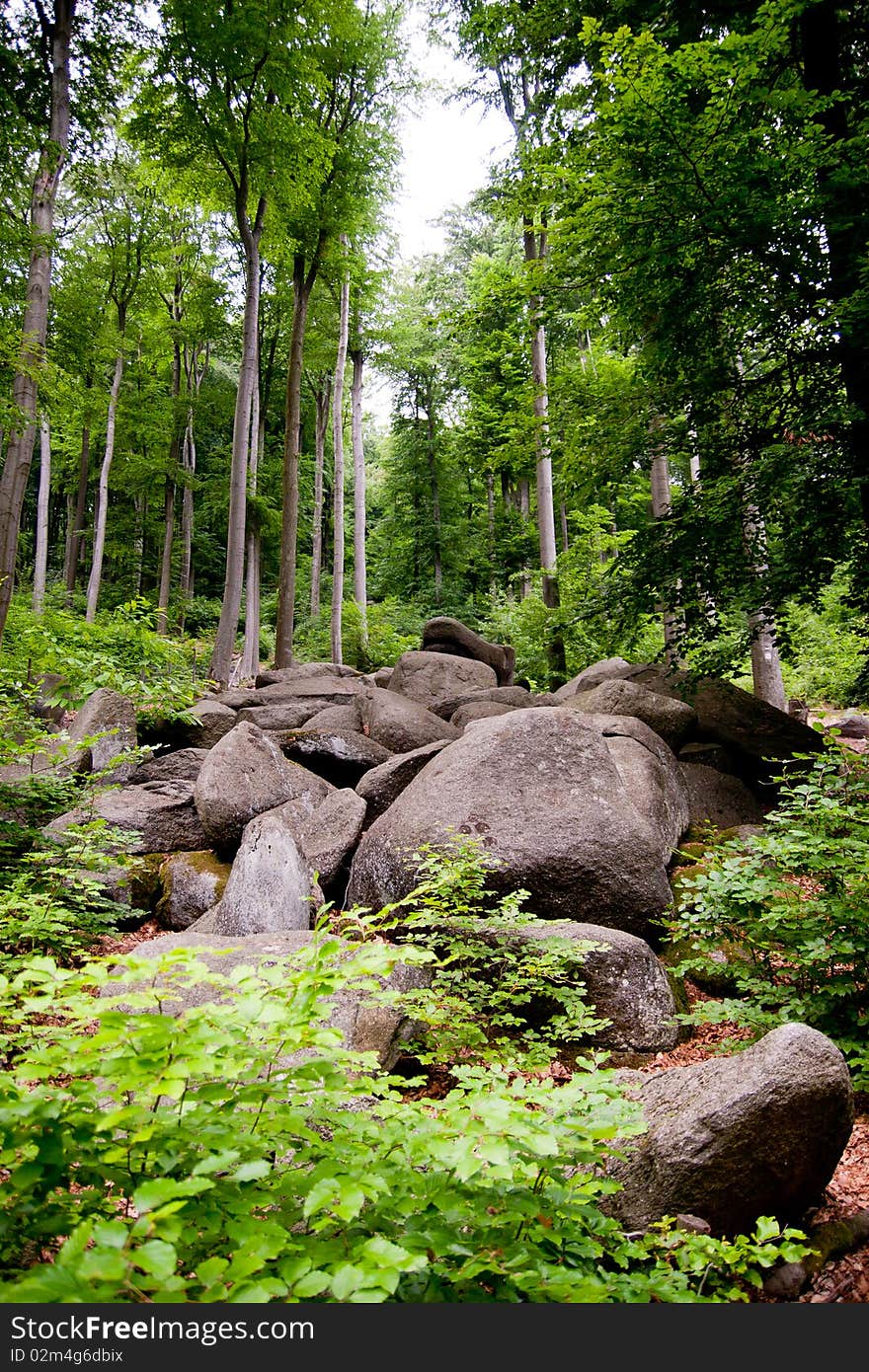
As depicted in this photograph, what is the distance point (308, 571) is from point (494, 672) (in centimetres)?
1921

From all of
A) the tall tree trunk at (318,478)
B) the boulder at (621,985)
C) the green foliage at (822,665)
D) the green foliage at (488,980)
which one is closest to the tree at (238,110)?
the green foliage at (488,980)

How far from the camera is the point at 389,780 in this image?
23.3 ft

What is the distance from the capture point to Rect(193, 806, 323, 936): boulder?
5.52 m

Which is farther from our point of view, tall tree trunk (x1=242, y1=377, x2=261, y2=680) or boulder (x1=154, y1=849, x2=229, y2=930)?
tall tree trunk (x1=242, y1=377, x2=261, y2=680)

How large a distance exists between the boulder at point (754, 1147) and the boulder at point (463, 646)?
12564 mm

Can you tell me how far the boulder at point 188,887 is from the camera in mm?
6086

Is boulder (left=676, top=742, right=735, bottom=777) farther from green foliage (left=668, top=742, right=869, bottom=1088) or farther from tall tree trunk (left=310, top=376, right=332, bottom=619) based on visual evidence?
tall tree trunk (left=310, top=376, right=332, bottom=619)

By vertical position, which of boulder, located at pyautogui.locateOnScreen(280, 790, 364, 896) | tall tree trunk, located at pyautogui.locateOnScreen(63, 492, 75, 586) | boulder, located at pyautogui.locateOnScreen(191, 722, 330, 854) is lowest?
boulder, located at pyautogui.locateOnScreen(280, 790, 364, 896)

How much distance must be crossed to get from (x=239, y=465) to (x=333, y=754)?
768 cm

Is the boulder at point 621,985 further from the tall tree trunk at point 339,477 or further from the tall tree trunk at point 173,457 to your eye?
the tall tree trunk at point 173,457

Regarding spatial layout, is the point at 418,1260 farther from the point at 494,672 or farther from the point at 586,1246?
the point at 494,672

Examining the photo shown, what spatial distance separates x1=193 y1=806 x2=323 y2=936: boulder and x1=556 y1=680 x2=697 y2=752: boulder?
415 cm

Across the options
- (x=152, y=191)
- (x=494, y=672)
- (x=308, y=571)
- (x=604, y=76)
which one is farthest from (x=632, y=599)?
(x=308, y=571)

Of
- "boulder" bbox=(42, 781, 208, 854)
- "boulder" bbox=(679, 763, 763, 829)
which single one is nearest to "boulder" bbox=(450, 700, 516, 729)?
"boulder" bbox=(679, 763, 763, 829)
